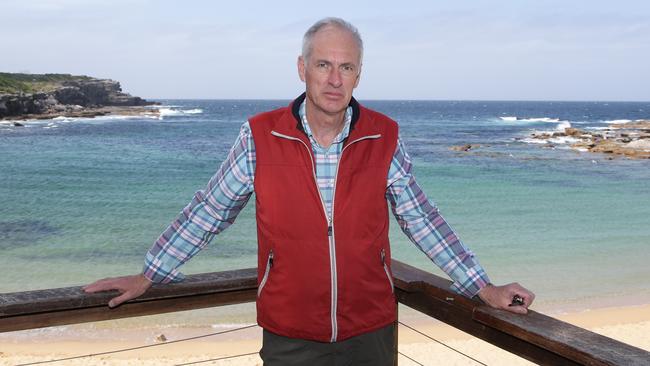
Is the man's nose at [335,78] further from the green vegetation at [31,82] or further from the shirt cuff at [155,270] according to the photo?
the green vegetation at [31,82]

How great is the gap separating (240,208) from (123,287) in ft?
1.60

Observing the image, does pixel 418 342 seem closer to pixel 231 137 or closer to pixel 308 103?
pixel 308 103

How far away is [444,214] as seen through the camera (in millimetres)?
17750

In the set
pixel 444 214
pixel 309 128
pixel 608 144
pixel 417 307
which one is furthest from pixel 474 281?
pixel 608 144

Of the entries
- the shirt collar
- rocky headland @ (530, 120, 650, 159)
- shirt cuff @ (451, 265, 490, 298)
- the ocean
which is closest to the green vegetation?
the ocean

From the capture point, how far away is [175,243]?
223cm

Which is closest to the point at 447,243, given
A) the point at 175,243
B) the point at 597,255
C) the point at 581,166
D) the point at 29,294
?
the point at 175,243

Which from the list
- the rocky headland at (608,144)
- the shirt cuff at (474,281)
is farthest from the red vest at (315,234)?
the rocky headland at (608,144)

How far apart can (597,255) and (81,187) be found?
55.1 ft

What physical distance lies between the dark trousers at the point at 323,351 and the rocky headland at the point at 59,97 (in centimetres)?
6863

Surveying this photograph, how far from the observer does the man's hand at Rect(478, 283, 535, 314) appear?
207cm

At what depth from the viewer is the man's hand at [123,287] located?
2.24m

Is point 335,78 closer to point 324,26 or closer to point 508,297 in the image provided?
point 324,26

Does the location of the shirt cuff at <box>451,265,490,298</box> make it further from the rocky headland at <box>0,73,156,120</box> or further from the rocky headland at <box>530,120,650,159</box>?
the rocky headland at <box>0,73,156,120</box>
